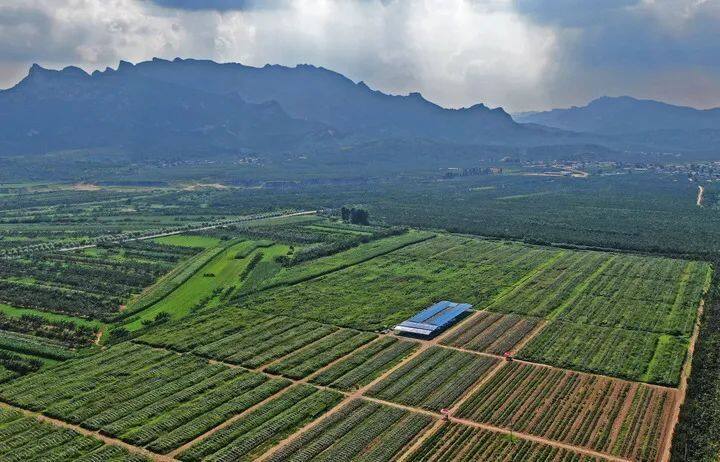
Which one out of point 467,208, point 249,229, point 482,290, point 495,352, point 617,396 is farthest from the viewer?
point 467,208

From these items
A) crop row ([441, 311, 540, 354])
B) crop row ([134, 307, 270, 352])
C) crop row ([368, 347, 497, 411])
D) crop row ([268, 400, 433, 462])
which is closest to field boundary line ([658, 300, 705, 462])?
crop row ([441, 311, 540, 354])

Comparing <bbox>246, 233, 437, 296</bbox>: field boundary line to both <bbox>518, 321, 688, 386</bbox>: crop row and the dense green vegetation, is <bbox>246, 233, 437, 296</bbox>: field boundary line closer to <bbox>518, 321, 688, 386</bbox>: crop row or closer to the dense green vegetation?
the dense green vegetation

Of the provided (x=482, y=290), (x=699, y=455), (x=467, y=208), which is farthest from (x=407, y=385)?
(x=467, y=208)

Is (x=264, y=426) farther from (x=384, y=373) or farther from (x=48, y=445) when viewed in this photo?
(x=48, y=445)

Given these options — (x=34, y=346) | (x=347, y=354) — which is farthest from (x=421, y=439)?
(x=34, y=346)

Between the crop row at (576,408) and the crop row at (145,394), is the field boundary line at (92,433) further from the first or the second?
the crop row at (576,408)

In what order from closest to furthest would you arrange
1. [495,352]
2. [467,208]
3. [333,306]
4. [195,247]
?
[495,352] → [333,306] → [195,247] → [467,208]

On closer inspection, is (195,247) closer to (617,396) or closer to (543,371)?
(543,371)
